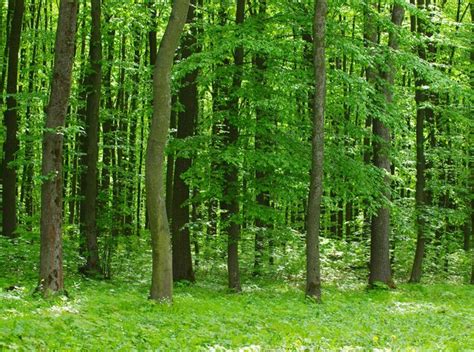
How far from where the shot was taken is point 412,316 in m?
13.9

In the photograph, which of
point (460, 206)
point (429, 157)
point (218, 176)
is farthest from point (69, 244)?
point (460, 206)

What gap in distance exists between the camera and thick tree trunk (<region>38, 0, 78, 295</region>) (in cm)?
1187

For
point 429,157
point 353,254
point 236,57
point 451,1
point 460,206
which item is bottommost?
point 353,254

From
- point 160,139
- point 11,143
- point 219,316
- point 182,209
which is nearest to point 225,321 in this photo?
point 219,316

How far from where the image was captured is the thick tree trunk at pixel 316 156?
1506 centimetres

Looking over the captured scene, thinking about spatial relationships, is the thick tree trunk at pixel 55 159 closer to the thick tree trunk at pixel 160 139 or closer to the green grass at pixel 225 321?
the green grass at pixel 225 321

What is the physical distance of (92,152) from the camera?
58.2 feet

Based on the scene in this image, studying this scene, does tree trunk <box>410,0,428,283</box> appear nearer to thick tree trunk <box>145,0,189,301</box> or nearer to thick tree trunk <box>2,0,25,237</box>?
thick tree trunk <box>145,0,189,301</box>

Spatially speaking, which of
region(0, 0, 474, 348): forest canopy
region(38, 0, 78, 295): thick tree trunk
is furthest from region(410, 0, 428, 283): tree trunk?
region(38, 0, 78, 295): thick tree trunk

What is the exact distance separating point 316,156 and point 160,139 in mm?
4903

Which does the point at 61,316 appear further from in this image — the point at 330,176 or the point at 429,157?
the point at 429,157

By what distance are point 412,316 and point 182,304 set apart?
5.75 metres

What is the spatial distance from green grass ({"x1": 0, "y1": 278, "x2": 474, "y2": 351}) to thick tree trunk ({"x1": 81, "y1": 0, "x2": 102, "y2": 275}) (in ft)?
4.02

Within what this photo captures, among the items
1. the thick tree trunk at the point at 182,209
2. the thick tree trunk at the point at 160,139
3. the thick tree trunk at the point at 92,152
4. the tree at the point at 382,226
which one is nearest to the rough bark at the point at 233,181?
the thick tree trunk at the point at 182,209
